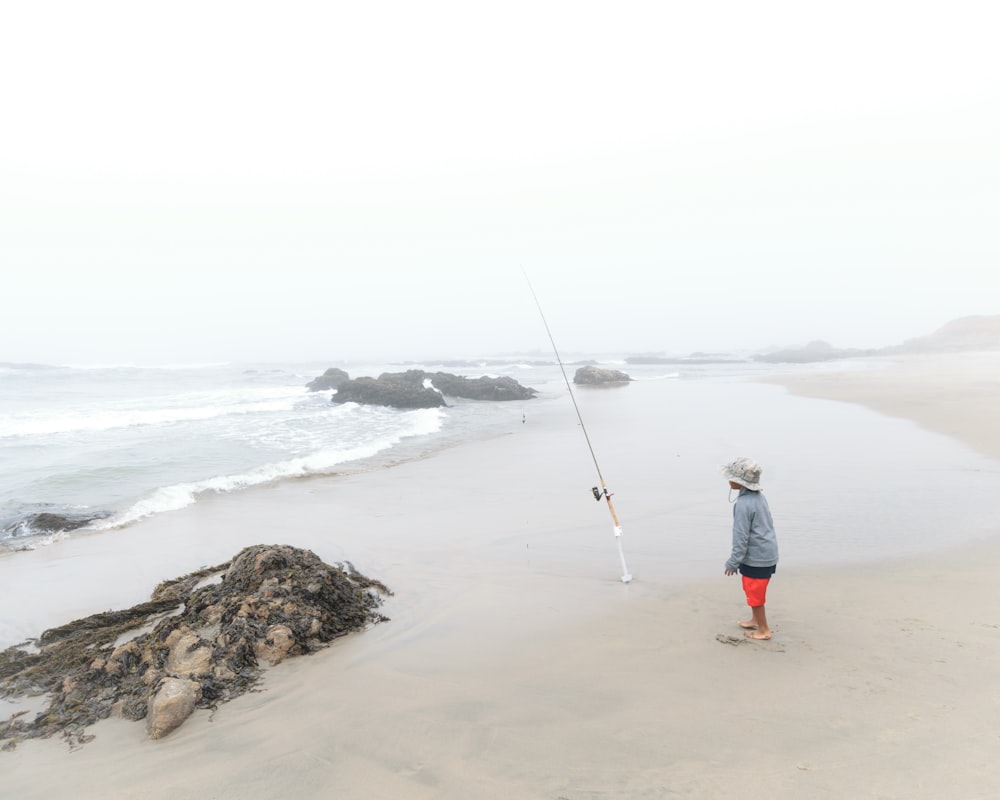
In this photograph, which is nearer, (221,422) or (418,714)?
(418,714)

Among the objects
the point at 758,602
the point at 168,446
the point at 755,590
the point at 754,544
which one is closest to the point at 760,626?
the point at 758,602

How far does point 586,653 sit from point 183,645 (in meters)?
3.31

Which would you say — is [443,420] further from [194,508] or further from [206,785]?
[206,785]

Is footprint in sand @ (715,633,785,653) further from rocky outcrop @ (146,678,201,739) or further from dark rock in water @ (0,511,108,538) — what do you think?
dark rock in water @ (0,511,108,538)

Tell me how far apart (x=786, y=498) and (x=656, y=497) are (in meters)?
2.05

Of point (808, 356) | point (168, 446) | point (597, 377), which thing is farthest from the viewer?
point (808, 356)

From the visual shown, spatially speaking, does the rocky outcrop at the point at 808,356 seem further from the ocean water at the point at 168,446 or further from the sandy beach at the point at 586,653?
the sandy beach at the point at 586,653

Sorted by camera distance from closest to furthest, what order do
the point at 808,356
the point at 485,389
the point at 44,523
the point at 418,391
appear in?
the point at 44,523 < the point at 418,391 < the point at 485,389 < the point at 808,356

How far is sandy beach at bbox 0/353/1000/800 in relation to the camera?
2.86 metres

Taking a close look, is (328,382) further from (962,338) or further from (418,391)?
(962,338)

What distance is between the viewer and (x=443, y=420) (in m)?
22.0

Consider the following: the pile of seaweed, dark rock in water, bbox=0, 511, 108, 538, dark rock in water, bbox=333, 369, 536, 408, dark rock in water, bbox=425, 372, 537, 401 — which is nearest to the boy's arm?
the pile of seaweed

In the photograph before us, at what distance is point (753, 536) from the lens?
166 inches

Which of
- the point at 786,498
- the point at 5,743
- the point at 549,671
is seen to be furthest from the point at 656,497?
the point at 5,743
